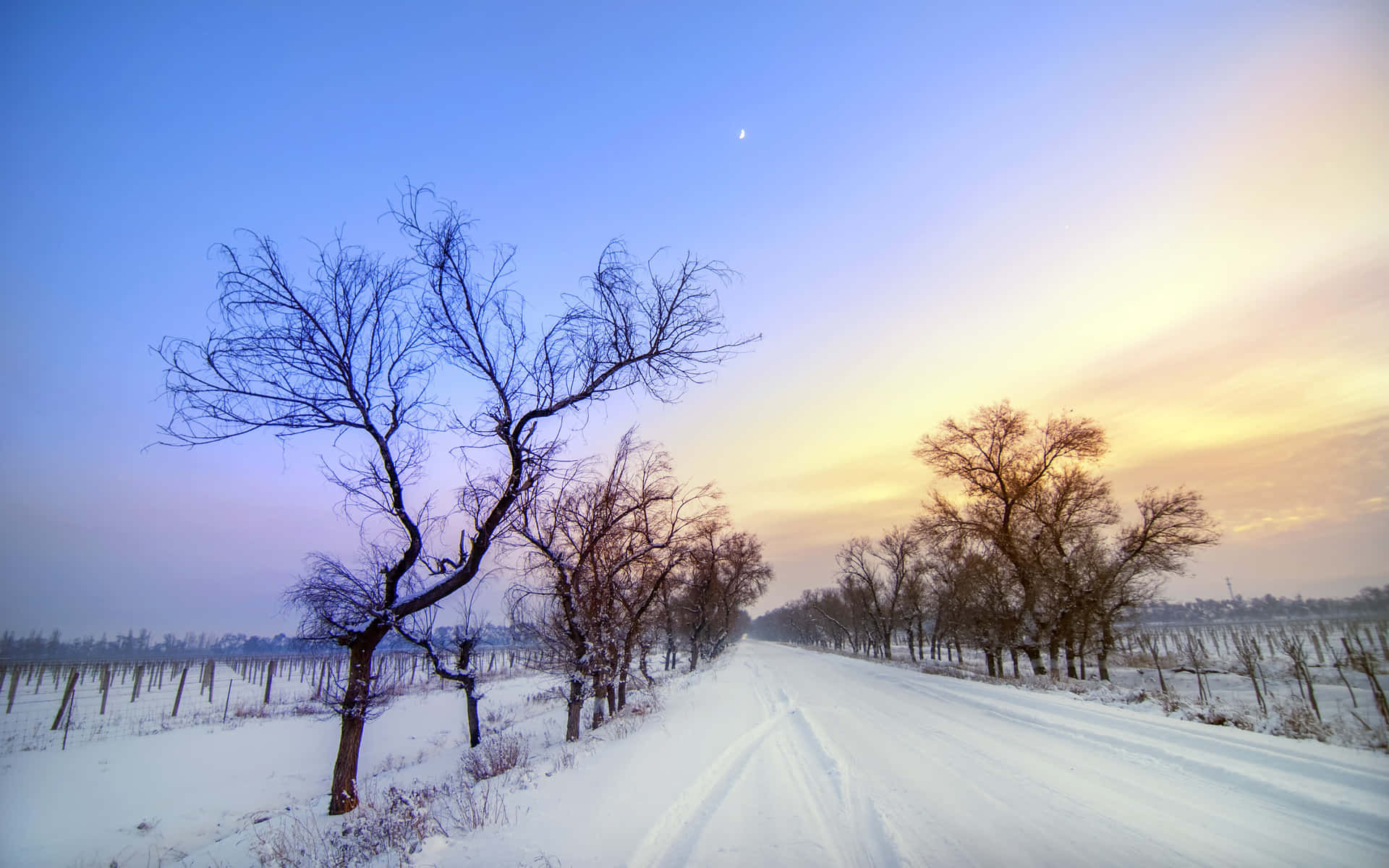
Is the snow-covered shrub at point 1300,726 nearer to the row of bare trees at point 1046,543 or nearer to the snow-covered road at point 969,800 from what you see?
the snow-covered road at point 969,800

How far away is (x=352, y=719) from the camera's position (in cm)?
848

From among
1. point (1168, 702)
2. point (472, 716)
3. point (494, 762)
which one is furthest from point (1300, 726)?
point (472, 716)

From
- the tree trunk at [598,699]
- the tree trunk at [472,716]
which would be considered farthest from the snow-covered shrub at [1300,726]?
the tree trunk at [472,716]

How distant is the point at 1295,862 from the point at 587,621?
12891 millimetres

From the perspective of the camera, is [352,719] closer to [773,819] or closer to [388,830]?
[388,830]

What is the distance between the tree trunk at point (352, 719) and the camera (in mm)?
8492

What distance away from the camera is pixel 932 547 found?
3091cm

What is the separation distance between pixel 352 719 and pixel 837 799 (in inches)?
306

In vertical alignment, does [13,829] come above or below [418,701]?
above

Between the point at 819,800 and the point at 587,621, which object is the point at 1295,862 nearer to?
the point at 819,800

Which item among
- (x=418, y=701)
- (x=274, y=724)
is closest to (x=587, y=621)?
(x=274, y=724)

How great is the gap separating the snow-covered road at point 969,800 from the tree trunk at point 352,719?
371 cm

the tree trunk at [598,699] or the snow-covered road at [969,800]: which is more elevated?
the snow-covered road at [969,800]

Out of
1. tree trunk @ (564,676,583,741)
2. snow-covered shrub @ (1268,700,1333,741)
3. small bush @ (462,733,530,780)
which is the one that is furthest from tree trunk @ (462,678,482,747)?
snow-covered shrub @ (1268,700,1333,741)
